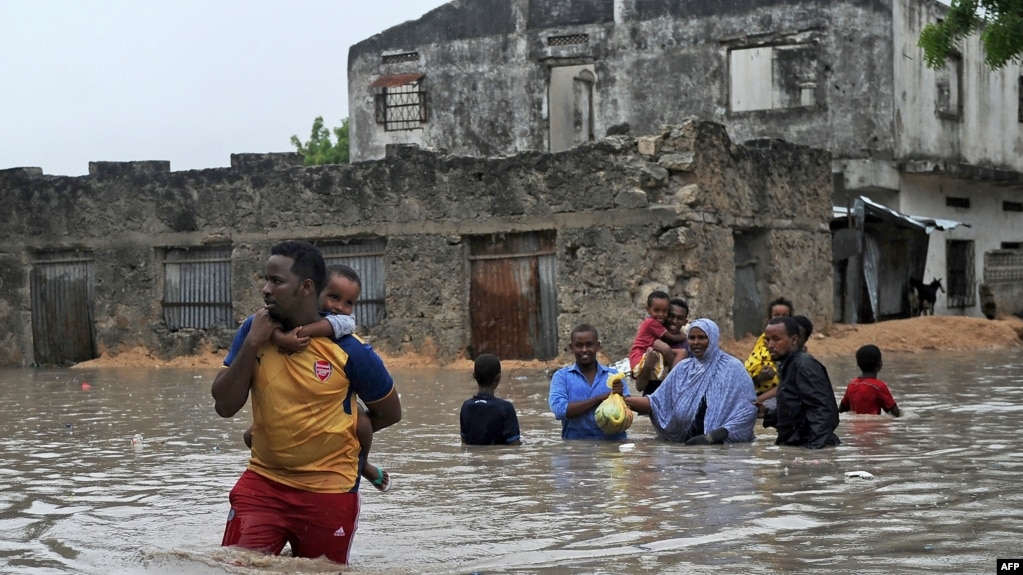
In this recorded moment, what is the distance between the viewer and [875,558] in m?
4.93

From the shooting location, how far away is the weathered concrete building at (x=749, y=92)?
2539cm

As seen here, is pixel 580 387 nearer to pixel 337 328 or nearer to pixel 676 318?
pixel 676 318

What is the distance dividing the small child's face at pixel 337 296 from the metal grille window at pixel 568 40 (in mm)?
22876

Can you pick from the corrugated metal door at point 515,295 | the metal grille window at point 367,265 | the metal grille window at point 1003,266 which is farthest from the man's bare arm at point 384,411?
the metal grille window at point 1003,266

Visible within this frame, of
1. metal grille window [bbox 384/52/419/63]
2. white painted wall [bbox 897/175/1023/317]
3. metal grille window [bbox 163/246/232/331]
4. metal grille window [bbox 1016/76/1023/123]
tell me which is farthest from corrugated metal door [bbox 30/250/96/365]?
metal grille window [bbox 1016/76/1023/123]

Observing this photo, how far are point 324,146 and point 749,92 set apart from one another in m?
26.5

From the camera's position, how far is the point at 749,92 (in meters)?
27.8

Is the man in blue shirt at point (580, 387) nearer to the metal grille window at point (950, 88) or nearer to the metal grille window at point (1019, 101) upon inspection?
the metal grille window at point (950, 88)

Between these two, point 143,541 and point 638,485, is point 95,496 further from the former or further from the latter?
point 638,485

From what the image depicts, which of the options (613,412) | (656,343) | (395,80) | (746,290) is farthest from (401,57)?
(613,412)

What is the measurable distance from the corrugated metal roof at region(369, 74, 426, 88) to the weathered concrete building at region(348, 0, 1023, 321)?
0.03 metres

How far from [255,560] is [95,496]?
9.08ft

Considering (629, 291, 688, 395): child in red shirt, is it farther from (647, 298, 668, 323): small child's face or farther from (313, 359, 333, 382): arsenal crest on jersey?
(313, 359, 333, 382): arsenal crest on jersey

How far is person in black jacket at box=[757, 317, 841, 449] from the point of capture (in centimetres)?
803
